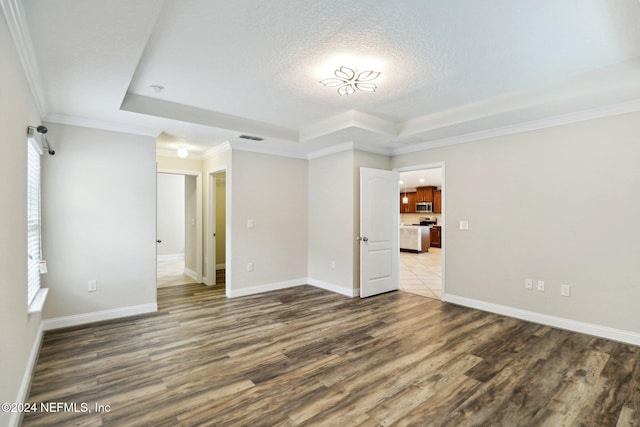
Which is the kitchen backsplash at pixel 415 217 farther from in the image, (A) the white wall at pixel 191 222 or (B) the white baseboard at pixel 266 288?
(A) the white wall at pixel 191 222

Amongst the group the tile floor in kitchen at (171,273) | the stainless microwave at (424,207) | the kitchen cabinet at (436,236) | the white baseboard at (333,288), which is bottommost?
the tile floor in kitchen at (171,273)

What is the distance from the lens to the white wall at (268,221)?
4855 mm

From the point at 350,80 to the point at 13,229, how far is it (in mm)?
2833

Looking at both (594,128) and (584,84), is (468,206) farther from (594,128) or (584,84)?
(584,84)

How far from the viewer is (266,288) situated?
16.8 ft

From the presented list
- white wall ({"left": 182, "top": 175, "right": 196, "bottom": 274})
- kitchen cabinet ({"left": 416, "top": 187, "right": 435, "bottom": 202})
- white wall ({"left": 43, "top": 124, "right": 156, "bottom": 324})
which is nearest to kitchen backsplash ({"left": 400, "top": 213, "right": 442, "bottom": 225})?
kitchen cabinet ({"left": 416, "top": 187, "right": 435, "bottom": 202})

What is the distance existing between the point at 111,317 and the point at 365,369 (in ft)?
10.5

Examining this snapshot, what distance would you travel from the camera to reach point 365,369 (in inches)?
102

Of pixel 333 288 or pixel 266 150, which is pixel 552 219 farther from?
pixel 266 150

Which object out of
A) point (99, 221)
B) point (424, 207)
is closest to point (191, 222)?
point (99, 221)

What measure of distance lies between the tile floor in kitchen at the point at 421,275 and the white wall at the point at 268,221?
80.4 inches

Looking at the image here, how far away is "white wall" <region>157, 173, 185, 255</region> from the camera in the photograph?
9086 mm

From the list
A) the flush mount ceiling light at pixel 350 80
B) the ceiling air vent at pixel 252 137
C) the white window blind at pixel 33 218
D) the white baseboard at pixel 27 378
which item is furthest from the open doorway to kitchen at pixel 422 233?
the white window blind at pixel 33 218

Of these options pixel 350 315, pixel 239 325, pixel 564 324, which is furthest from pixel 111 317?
pixel 564 324
